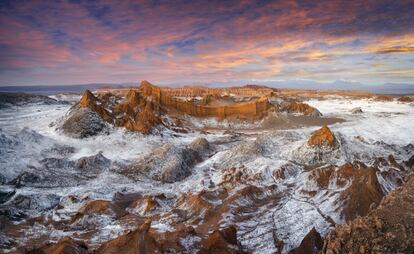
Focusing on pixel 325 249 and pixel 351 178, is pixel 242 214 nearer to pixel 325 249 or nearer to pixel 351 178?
pixel 351 178

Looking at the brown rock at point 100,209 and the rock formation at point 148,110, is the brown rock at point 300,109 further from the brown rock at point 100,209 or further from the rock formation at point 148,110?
the brown rock at point 100,209

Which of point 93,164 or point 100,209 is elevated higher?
point 93,164

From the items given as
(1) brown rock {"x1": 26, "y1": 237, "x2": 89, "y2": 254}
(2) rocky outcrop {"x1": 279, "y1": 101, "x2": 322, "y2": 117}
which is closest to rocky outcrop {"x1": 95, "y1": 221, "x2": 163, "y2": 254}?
(1) brown rock {"x1": 26, "y1": 237, "x2": 89, "y2": 254}

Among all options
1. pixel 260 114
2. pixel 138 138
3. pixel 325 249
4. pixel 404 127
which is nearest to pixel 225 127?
pixel 260 114

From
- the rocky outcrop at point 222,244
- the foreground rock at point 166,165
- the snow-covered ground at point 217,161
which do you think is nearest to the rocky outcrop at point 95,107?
the snow-covered ground at point 217,161

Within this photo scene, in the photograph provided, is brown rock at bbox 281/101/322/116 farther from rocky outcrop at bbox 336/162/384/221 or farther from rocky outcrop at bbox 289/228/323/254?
rocky outcrop at bbox 289/228/323/254

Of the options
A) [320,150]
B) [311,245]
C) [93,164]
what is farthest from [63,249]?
[320,150]

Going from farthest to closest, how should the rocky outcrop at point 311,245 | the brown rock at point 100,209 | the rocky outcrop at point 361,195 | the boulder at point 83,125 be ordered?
the boulder at point 83,125 < the brown rock at point 100,209 < the rocky outcrop at point 361,195 < the rocky outcrop at point 311,245

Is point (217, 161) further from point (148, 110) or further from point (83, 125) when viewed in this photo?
point (148, 110)
